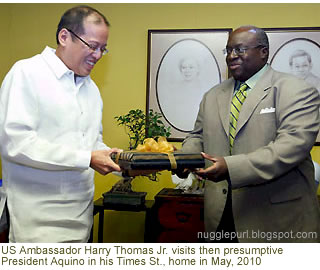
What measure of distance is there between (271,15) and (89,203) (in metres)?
2.35

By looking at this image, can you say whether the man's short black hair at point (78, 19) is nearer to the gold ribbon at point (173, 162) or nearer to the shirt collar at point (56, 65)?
the shirt collar at point (56, 65)

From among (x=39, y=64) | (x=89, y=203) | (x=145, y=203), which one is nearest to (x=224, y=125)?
(x=89, y=203)

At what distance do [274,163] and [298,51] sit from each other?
1.75 meters

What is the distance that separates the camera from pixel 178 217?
2758mm

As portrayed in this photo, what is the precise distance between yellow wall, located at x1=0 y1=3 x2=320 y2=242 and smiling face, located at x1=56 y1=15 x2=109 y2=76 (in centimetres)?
166

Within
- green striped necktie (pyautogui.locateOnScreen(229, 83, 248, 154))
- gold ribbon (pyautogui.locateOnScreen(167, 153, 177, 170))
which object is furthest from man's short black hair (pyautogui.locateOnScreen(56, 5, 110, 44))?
green striped necktie (pyautogui.locateOnScreen(229, 83, 248, 154))

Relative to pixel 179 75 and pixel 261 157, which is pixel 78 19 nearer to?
→ pixel 261 157

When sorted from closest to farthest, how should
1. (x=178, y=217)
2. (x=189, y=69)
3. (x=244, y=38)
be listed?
1. (x=244, y=38)
2. (x=178, y=217)
3. (x=189, y=69)

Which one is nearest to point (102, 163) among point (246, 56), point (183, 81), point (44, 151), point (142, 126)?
point (44, 151)

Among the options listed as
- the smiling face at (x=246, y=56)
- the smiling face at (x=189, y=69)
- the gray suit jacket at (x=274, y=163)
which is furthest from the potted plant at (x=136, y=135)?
the smiling face at (x=246, y=56)

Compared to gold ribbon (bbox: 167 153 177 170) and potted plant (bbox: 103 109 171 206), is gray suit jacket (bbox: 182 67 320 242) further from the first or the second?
potted plant (bbox: 103 109 171 206)

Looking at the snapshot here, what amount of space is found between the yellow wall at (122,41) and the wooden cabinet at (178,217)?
475 millimetres

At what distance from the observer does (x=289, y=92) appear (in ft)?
5.64

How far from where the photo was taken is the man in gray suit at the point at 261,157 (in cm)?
165
